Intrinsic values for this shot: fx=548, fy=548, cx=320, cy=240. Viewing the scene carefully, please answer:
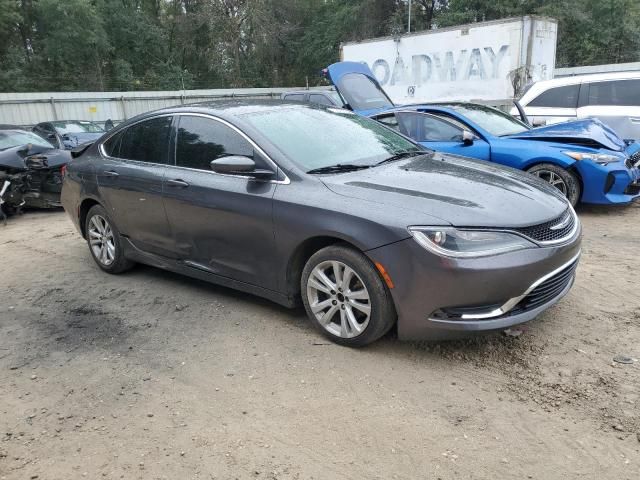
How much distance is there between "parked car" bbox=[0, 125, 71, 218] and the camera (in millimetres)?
8773

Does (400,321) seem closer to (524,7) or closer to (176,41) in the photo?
(524,7)

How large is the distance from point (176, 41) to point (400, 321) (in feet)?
136

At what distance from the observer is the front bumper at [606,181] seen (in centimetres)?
A: 680

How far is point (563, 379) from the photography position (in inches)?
128

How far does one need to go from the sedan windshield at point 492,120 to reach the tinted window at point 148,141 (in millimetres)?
4507

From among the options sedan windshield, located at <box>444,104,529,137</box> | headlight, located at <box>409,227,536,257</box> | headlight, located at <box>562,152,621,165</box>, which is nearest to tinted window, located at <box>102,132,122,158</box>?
headlight, located at <box>409,227,536,257</box>

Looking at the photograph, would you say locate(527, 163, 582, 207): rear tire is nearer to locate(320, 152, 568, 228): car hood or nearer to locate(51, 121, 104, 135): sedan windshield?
locate(320, 152, 568, 228): car hood

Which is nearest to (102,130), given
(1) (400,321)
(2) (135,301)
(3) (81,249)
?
(3) (81,249)

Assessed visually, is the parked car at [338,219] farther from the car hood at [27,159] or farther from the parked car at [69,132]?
the parked car at [69,132]

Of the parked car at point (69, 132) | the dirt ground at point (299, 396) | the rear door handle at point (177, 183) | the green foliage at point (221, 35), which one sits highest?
the green foliage at point (221, 35)

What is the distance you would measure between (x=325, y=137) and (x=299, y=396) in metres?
2.08

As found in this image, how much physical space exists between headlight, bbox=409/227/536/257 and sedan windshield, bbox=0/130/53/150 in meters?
8.68

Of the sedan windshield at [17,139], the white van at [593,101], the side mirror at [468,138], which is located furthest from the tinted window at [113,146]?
the white van at [593,101]

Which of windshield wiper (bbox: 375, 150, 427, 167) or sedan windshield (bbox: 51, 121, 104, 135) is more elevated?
windshield wiper (bbox: 375, 150, 427, 167)
